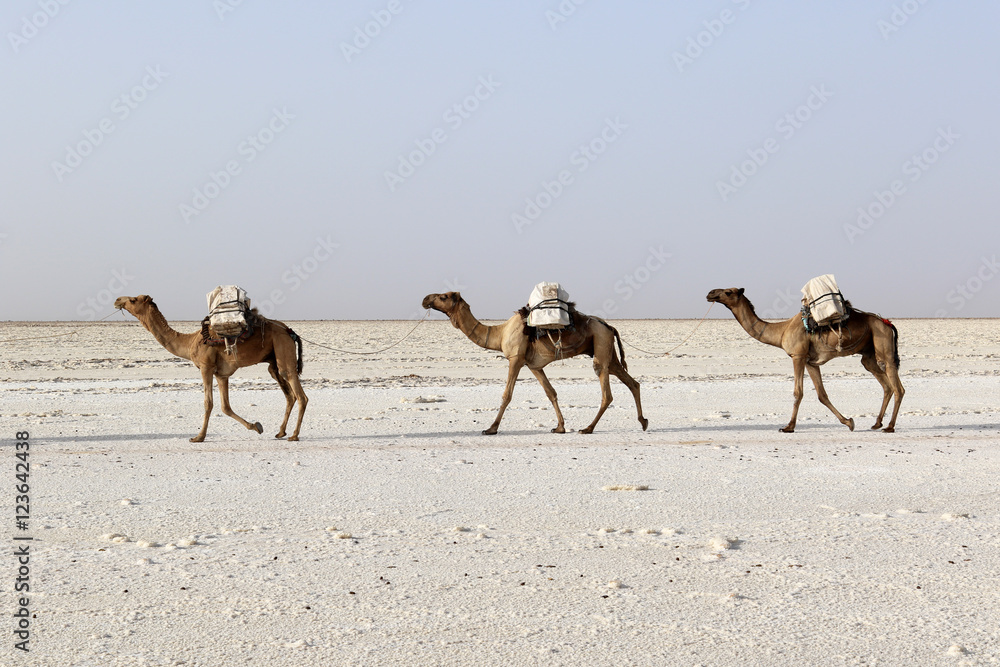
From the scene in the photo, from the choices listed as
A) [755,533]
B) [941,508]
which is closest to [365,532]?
[755,533]

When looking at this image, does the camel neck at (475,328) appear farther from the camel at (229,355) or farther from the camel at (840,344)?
the camel at (840,344)

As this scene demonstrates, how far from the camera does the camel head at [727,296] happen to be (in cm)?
1410

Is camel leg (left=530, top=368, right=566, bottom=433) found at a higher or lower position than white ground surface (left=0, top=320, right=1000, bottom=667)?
higher

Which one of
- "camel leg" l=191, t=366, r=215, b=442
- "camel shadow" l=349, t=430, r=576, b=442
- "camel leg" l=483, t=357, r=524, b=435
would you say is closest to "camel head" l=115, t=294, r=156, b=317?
"camel leg" l=191, t=366, r=215, b=442

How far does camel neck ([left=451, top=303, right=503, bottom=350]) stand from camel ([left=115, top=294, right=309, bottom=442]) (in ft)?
7.71

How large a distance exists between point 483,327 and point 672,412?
416cm

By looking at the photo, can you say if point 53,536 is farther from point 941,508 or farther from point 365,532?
point 941,508

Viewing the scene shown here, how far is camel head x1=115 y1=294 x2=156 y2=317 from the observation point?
12.4 m

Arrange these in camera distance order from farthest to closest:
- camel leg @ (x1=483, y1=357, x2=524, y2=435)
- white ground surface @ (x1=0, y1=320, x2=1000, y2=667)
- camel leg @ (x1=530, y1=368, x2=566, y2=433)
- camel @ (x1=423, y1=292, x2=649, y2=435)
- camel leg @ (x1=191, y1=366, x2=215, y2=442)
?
camel @ (x1=423, y1=292, x2=649, y2=435) < camel leg @ (x1=530, y1=368, x2=566, y2=433) < camel leg @ (x1=483, y1=357, x2=524, y2=435) < camel leg @ (x1=191, y1=366, x2=215, y2=442) < white ground surface @ (x1=0, y1=320, x2=1000, y2=667)

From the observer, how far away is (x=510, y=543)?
6652 mm

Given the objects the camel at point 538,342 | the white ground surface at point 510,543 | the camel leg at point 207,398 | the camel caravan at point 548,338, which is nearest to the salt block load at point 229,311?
the camel caravan at point 548,338

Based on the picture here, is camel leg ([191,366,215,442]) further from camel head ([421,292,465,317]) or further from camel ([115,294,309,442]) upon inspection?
camel head ([421,292,465,317])

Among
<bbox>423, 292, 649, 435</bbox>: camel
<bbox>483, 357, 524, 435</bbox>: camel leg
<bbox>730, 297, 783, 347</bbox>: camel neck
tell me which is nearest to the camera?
<bbox>483, 357, 524, 435</bbox>: camel leg

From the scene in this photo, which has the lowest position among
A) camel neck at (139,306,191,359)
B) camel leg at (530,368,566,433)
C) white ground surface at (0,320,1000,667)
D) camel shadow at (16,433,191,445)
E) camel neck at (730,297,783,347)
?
camel shadow at (16,433,191,445)
